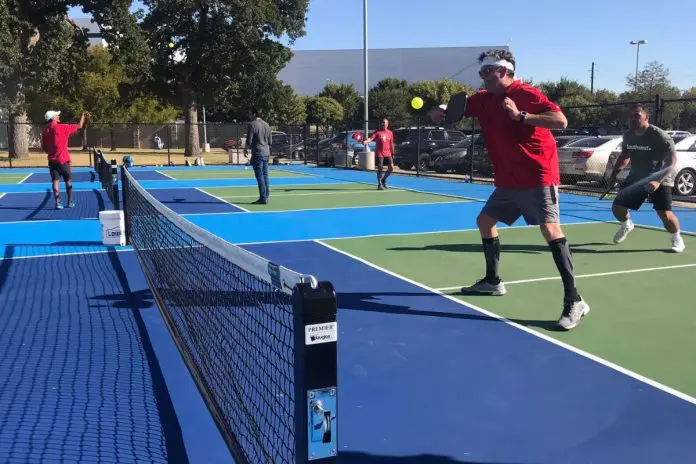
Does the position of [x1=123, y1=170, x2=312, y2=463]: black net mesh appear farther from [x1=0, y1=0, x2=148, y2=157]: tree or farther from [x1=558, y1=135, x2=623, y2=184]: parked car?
[x1=0, y1=0, x2=148, y2=157]: tree

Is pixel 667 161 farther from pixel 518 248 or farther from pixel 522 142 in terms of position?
pixel 522 142

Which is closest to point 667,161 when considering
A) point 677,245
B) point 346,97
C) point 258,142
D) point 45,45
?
point 677,245

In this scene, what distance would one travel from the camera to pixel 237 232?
10.6 meters

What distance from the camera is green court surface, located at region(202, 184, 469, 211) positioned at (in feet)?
47.4

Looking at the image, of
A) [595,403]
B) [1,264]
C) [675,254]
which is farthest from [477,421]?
[1,264]

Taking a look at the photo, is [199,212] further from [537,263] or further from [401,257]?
[537,263]

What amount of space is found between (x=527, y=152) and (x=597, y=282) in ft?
7.61

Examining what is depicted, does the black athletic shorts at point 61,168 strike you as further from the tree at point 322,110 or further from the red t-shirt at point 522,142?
the tree at point 322,110

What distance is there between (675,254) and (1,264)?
8.76 m

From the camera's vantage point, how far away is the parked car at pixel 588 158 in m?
18.0

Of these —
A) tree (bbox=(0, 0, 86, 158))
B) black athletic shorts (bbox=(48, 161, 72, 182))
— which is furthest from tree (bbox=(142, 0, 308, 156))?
black athletic shorts (bbox=(48, 161, 72, 182))

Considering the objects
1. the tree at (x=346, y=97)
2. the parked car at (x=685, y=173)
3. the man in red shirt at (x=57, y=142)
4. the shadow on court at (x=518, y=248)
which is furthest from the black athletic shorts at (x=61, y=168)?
the tree at (x=346, y=97)

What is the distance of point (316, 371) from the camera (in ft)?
6.31

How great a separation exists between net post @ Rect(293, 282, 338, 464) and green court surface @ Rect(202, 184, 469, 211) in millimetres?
11721
